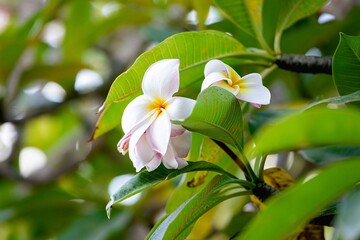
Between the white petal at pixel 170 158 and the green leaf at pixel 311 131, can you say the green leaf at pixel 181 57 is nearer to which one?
the white petal at pixel 170 158

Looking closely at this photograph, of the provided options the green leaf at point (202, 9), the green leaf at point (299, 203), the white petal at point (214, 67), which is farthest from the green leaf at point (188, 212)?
the green leaf at point (202, 9)

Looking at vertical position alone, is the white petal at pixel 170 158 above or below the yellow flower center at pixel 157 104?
below

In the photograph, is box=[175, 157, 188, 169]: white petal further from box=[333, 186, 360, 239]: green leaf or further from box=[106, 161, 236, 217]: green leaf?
box=[333, 186, 360, 239]: green leaf

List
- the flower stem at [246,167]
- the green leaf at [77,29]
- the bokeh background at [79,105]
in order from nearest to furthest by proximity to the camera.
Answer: the flower stem at [246,167] < the bokeh background at [79,105] < the green leaf at [77,29]

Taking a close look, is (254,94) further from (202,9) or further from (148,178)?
(202,9)

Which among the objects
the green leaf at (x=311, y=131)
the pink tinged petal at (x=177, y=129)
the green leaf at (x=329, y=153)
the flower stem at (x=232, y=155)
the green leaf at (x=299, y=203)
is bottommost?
the green leaf at (x=329, y=153)

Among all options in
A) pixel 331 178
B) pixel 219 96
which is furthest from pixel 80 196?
pixel 331 178

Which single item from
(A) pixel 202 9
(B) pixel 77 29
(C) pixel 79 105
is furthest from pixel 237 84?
(C) pixel 79 105

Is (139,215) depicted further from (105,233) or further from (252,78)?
(252,78)
